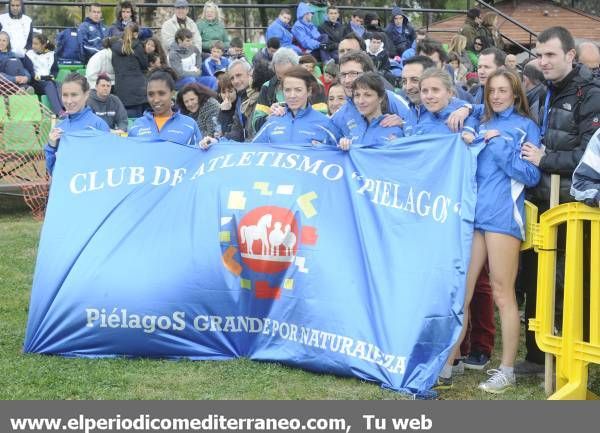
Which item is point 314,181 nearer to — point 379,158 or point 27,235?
point 379,158

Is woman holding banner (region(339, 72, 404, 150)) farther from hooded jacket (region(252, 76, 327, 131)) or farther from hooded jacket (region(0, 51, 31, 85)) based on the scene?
hooded jacket (region(0, 51, 31, 85))

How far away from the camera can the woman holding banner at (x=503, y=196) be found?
242 inches

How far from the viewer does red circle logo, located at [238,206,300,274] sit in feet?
21.5

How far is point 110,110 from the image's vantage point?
1227 centimetres

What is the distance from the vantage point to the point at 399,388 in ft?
19.4

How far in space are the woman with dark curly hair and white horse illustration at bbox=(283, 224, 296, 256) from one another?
271cm

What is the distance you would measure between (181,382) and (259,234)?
1087 mm

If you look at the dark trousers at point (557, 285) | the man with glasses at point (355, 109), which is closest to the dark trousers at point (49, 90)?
the man with glasses at point (355, 109)

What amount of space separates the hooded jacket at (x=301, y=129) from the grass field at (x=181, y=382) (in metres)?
1.67

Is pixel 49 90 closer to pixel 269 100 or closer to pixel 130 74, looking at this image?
pixel 130 74

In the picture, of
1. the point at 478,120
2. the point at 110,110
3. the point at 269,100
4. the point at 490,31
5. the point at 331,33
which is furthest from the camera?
the point at 331,33

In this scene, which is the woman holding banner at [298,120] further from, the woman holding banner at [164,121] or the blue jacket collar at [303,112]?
the woman holding banner at [164,121]

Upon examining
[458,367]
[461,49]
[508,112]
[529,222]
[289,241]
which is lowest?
[458,367]

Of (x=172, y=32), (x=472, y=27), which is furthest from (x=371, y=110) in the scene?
(x=472, y=27)
